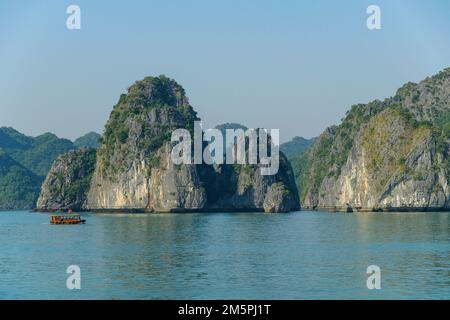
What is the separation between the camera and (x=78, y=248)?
3482 inches

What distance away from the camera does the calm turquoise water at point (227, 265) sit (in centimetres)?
5453

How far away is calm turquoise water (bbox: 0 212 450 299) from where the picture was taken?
54531 millimetres

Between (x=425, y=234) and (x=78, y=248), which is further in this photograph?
(x=425, y=234)

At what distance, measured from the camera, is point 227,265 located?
70.0 m

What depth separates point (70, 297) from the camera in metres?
52.6

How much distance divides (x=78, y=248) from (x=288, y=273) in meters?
32.3

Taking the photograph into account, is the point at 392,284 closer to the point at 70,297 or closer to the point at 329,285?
the point at 329,285
